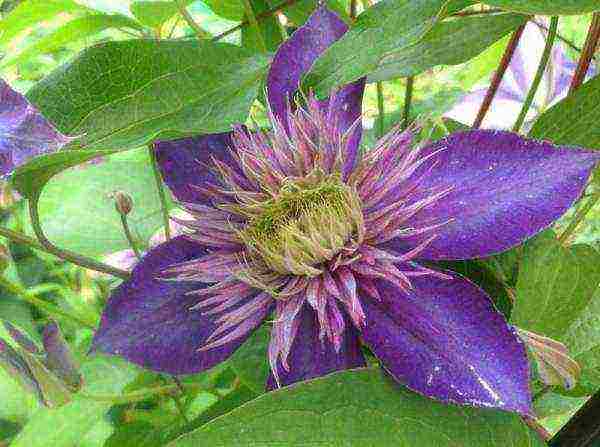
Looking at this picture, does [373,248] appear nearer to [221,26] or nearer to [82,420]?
[82,420]

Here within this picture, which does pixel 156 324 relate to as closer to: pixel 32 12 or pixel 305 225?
pixel 305 225

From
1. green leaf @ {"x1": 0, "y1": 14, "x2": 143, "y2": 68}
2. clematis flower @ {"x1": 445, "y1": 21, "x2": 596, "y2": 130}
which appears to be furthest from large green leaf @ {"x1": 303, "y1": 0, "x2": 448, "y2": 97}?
clematis flower @ {"x1": 445, "y1": 21, "x2": 596, "y2": 130}

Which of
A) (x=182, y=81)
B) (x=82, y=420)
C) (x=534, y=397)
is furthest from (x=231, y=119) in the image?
(x=82, y=420)

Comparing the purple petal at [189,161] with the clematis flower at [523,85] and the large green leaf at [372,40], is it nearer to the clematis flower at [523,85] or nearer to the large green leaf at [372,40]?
the large green leaf at [372,40]

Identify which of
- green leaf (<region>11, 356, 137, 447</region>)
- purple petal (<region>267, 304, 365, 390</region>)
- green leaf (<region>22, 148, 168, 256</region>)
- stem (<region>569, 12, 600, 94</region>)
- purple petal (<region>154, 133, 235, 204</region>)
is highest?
stem (<region>569, 12, 600, 94</region>)

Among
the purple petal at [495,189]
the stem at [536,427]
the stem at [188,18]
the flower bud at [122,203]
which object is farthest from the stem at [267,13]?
the stem at [536,427]

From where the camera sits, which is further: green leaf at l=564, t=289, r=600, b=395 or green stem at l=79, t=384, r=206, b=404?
green stem at l=79, t=384, r=206, b=404

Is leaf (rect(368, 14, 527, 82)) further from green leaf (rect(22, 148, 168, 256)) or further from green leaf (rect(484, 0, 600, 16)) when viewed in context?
green leaf (rect(22, 148, 168, 256))
